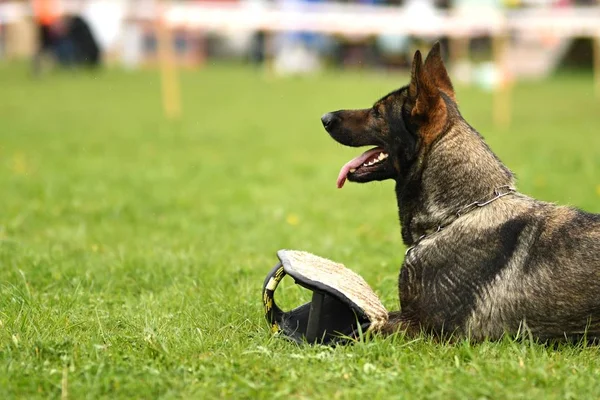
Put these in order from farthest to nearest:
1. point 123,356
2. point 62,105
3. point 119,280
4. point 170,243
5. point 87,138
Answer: point 62,105, point 87,138, point 170,243, point 119,280, point 123,356

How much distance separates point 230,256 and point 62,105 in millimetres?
11268

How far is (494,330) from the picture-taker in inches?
141

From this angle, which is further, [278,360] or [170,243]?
[170,243]

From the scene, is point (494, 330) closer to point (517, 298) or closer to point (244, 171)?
point (517, 298)

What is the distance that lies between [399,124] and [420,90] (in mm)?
263

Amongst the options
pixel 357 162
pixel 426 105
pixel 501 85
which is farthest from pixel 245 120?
pixel 426 105

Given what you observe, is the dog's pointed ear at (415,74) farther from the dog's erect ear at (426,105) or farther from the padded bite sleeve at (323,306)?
the padded bite sleeve at (323,306)

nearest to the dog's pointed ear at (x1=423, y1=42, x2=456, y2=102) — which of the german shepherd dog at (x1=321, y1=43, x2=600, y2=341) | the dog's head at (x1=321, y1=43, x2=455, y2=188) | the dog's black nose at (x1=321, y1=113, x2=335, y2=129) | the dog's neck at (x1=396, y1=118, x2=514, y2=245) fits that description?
the dog's head at (x1=321, y1=43, x2=455, y2=188)

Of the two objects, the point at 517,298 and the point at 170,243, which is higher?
the point at 517,298

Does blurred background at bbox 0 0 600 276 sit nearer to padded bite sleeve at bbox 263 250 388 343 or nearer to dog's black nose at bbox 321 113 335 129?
padded bite sleeve at bbox 263 250 388 343

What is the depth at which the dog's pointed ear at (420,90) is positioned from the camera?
11.8 ft

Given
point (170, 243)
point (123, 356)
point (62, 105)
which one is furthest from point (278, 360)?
point (62, 105)

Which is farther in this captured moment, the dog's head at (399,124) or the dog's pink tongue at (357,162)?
the dog's pink tongue at (357,162)

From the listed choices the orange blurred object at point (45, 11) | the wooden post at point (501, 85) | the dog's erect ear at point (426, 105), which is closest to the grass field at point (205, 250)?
the wooden post at point (501, 85)
